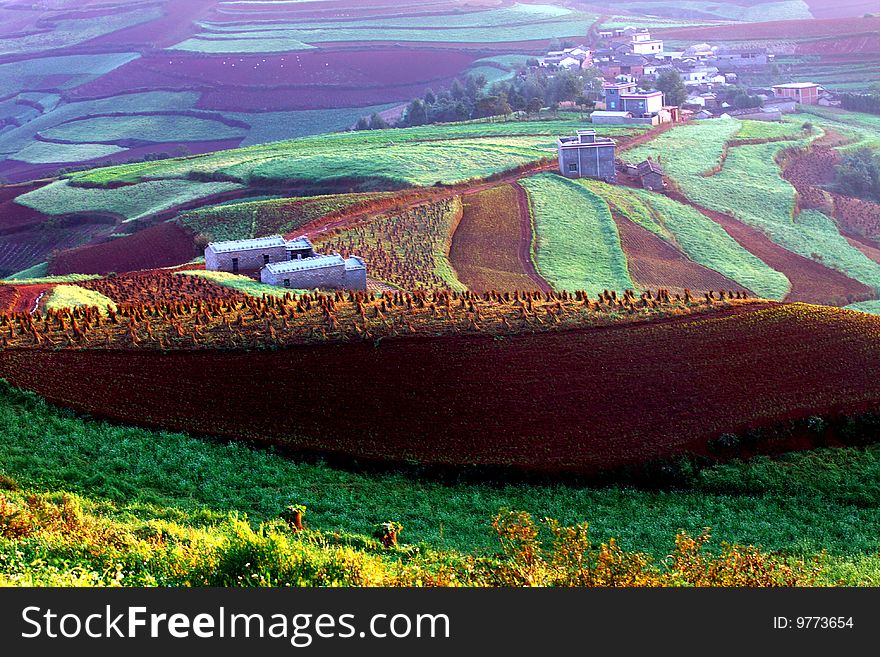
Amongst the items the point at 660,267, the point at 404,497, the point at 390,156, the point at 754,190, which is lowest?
the point at 660,267

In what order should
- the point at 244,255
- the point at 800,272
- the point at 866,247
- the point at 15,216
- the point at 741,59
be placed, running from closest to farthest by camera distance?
1. the point at 244,255
2. the point at 800,272
3. the point at 866,247
4. the point at 15,216
5. the point at 741,59

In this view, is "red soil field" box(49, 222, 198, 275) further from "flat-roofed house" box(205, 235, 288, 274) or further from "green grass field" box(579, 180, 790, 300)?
"green grass field" box(579, 180, 790, 300)

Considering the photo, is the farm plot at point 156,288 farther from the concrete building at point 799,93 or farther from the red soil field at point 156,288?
the concrete building at point 799,93

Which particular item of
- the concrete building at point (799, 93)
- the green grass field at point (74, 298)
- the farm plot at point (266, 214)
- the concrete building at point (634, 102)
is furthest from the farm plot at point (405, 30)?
the green grass field at point (74, 298)

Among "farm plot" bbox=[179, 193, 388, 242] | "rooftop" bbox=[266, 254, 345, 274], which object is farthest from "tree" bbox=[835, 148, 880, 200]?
"rooftop" bbox=[266, 254, 345, 274]

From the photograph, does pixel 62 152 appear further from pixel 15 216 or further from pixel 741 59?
pixel 741 59

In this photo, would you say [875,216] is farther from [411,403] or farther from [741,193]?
[411,403]

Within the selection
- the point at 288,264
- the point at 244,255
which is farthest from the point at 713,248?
the point at 244,255
